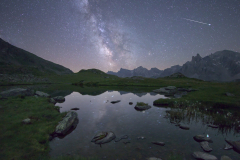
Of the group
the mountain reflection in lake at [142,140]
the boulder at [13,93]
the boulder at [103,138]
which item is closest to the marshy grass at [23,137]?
the mountain reflection in lake at [142,140]

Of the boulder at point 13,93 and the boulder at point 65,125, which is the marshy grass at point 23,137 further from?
the boulder at point 13,93

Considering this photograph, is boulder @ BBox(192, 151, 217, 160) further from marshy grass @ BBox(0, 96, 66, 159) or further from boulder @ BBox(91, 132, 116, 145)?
marshy grass @ BBox(0, 96, 66, 159)

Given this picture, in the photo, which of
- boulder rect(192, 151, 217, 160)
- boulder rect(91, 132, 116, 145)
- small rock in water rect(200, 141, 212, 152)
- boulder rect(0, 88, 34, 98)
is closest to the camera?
boulder rect(192, 151, 217, 160)

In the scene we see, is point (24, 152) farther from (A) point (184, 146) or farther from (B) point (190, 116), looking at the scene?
(B) point (190, 116)

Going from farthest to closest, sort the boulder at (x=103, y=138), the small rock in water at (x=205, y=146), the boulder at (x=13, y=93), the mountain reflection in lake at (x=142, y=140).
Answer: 1. the boulder at (x=13, y=93)
2. the boulder at (x=103, y=138)
3. the small rock in water at (x=205, y=146)
4. the mountain reflection in lake at (x=142, y=140)

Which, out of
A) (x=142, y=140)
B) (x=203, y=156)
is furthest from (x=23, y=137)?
(x=203, y=156)

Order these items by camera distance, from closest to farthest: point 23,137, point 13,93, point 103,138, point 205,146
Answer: point 205,146, point 23,137, point 103,138, point 13,93

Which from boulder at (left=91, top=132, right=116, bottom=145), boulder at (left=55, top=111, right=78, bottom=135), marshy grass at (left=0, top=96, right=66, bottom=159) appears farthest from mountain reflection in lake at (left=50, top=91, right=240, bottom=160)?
marshy grass at (left=0, top=96, right=66, bottom=159)

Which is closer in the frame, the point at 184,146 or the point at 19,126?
the point at 184,146

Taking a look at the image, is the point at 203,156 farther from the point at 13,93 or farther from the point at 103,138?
the point at 13,93

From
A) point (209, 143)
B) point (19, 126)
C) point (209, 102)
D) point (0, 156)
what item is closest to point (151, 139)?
point (209, 143)

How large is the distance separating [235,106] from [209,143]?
1920 cm

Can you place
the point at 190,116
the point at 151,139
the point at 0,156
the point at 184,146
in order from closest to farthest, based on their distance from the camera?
the point at 0,156, the point at 184,146, the point at 151,139, the point at 190,116

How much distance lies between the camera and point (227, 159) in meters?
8.52
